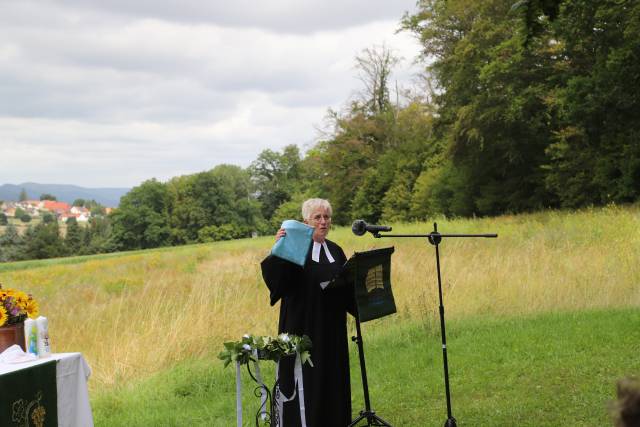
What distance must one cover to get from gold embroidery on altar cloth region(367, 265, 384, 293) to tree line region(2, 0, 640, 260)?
1902 millimetres

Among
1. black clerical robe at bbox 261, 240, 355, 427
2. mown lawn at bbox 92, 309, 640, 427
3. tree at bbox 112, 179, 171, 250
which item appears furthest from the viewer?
tree at bbox 112, 179, 171, 250

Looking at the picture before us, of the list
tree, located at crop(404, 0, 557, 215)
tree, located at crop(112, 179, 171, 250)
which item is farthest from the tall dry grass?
tree, located at crop(112, 179, 171, 250)

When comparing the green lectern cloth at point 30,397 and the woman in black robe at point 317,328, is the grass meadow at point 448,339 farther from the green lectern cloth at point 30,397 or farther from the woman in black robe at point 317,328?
the green lectern cloth at point 30,397

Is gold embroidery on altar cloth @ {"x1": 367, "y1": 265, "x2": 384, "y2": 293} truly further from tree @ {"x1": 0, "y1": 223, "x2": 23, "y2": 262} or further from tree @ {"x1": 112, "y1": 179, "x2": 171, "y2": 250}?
tree @ {"x1": 112, "y1": 179, "x2": 171, "y2": 250}

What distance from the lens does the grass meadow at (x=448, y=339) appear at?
670cm

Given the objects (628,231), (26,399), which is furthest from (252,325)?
(628,231)

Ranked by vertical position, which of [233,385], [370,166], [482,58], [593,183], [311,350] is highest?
[482,58]

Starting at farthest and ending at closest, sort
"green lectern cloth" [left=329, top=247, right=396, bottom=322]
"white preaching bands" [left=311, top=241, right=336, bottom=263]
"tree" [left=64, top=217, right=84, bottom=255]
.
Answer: "tree" [left=64, top=217, right=84, bottom=255] → "white preaching bands" [left=311, top=241, right=336, bottom=263] → "green lectern cloth" [left=329, top=247, right=396, bottom=322]

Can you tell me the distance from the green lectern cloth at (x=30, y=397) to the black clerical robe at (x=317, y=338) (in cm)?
160

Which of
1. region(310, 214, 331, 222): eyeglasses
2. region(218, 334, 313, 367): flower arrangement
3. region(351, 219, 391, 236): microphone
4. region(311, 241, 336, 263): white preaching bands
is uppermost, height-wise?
region(310, 214, 331, 222): eyeglasses

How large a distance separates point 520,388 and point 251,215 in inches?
3028

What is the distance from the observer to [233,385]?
26.3 feet

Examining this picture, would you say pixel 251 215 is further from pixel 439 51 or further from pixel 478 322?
pixel 478 322

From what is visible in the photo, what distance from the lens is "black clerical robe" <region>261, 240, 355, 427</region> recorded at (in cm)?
499
